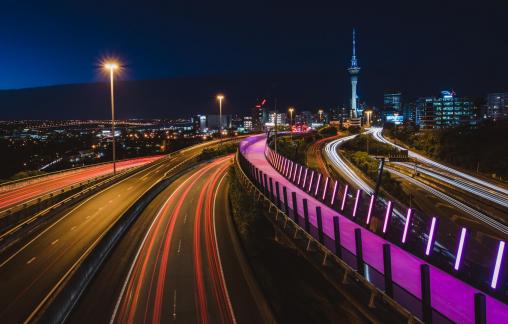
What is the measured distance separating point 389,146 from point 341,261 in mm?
82757

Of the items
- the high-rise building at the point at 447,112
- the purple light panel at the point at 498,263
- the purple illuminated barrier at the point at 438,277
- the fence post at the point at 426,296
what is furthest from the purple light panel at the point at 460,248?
the high-rise building at the point at 447,112

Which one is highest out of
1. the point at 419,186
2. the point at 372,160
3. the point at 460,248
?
the point at 460,248

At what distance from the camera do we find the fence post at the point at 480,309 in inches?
301

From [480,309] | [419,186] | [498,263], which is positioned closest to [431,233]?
[498,263]

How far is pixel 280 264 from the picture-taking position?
17781 mm

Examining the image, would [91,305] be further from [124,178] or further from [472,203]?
[472,203]

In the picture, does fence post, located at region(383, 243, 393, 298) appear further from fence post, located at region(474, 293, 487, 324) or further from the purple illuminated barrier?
fence post, located at region(474, 293, 487, 324)

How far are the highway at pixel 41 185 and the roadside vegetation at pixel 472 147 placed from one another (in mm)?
63955

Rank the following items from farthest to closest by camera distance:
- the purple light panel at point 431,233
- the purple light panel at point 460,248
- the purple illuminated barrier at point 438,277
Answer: the purple light panel at point 431,233, the purple light panel at point 460,248, the purple illuminated barrier at point 438,277

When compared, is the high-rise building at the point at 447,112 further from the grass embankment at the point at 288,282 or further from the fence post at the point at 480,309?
the fence post at the point at 480,309

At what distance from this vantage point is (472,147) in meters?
85.9

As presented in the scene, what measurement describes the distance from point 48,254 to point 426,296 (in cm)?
1761

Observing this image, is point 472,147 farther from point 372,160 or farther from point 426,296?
point 426,296

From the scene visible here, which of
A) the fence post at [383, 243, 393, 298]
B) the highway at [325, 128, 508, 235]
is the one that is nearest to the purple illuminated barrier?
the fence post at [383, 243, 393, 298]
